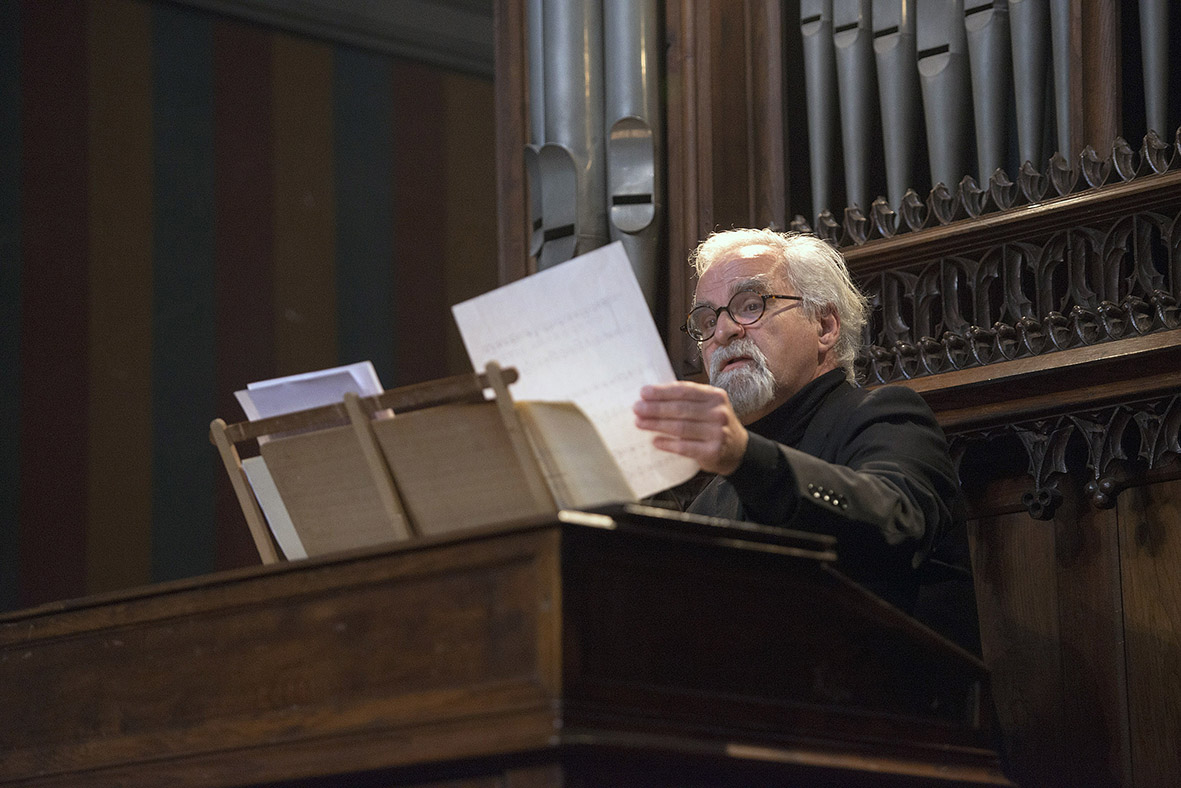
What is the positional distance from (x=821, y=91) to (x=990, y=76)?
0.44 metres

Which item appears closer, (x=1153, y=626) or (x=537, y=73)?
(x=1153, y=626)

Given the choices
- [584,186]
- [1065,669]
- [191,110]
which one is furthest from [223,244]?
[1065,669]

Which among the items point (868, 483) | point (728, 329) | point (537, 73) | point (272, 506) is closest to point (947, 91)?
point (728, 329)

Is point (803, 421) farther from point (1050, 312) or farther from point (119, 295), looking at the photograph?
point (119, 295)

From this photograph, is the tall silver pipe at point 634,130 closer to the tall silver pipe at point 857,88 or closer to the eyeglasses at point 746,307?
the tall silver pipe at point 857,88

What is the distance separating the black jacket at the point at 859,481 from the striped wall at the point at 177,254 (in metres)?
2.73

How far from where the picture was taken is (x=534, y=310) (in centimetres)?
198

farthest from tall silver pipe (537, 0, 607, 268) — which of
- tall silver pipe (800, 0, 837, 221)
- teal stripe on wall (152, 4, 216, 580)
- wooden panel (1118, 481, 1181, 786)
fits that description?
teal stripe on wall (152, 4, 216, 580)

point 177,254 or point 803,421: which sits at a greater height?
point 177,254

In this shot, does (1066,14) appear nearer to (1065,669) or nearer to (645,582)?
(1065,669)

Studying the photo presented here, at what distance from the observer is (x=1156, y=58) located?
3.13 metres

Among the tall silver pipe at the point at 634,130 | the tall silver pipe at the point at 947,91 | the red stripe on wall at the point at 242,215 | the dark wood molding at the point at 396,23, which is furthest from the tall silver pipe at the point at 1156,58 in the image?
the red stripe on wall at the point at 242,215

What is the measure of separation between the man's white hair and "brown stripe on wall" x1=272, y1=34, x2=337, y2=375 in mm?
2760

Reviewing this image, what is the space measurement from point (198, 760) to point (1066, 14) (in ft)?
7.46
